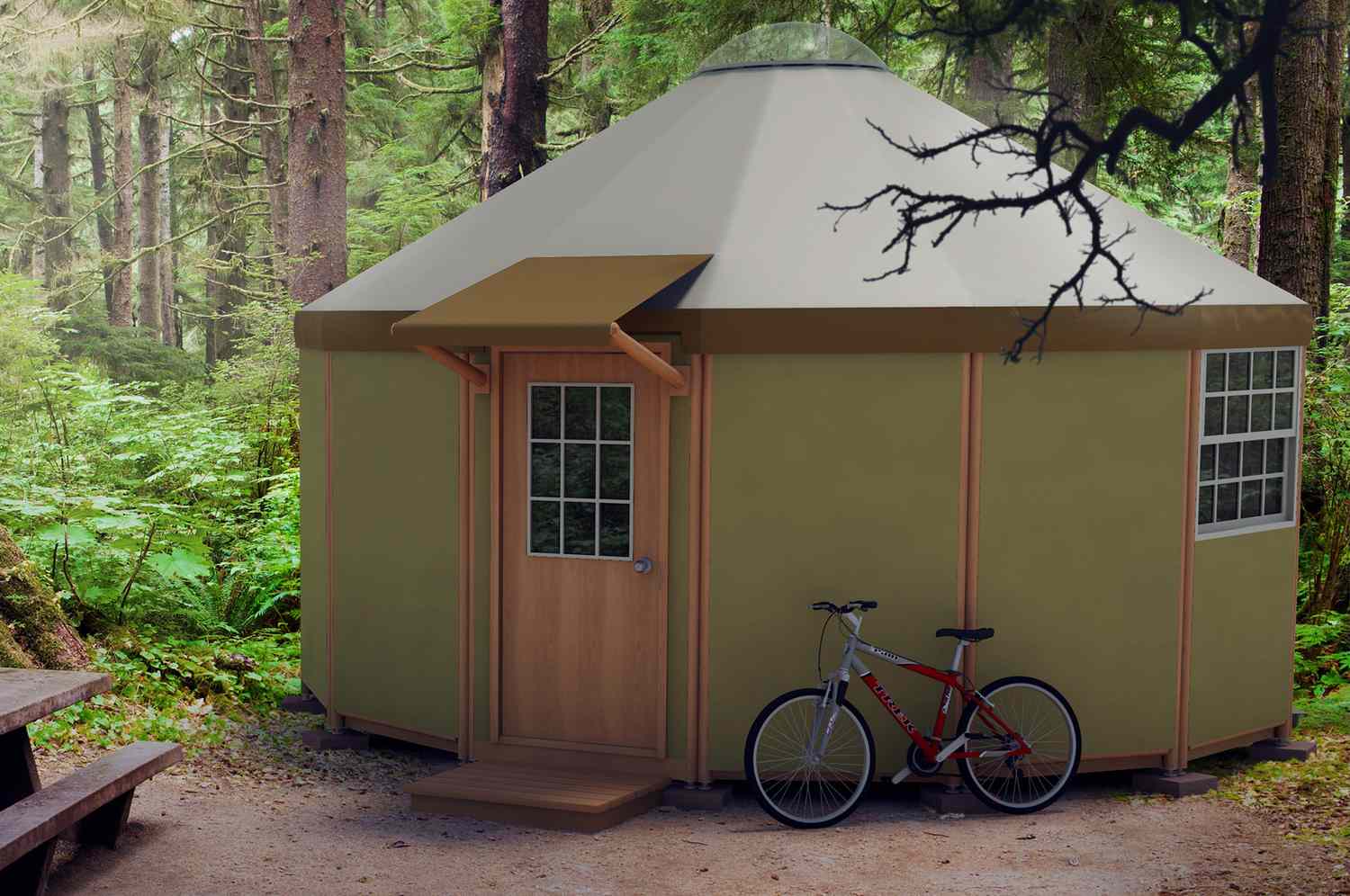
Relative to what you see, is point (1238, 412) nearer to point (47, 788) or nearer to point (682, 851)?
point (682, 851)

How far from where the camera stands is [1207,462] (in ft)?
20.9

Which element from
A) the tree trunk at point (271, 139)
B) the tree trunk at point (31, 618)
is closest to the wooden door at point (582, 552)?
the tree trunk at point (31, 618)

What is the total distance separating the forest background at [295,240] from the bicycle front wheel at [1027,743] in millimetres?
2468

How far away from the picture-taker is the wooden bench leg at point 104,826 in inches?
202

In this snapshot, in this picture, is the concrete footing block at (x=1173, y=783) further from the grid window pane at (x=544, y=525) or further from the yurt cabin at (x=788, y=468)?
the grid window pane at (x=544, y=525)

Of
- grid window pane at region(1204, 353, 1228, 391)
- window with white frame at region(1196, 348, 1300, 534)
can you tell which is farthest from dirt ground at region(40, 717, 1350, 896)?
grid window pane at region(1204, 353, 1228, 391)

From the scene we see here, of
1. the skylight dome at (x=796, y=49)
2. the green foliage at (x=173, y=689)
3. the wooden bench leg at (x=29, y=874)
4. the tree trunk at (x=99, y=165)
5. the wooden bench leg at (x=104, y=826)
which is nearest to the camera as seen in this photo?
the wooden bench leg at (x=29, y=874)

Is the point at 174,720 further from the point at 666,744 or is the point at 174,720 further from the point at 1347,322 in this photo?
the point at 1347,322

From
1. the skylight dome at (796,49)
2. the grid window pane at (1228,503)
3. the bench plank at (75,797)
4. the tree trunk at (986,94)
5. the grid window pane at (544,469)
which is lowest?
the bench plank at (75,797)

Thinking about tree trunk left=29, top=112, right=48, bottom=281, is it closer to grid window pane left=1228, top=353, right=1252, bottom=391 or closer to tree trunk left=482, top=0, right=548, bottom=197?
tree trunk left=482, top=0, right=548, bottom=197

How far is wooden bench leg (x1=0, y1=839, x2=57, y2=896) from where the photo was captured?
4457mm

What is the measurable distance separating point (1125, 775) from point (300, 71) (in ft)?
35.7

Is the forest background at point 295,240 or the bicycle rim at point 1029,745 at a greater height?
the forest background at point 295,240

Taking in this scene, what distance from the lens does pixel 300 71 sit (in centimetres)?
1352
